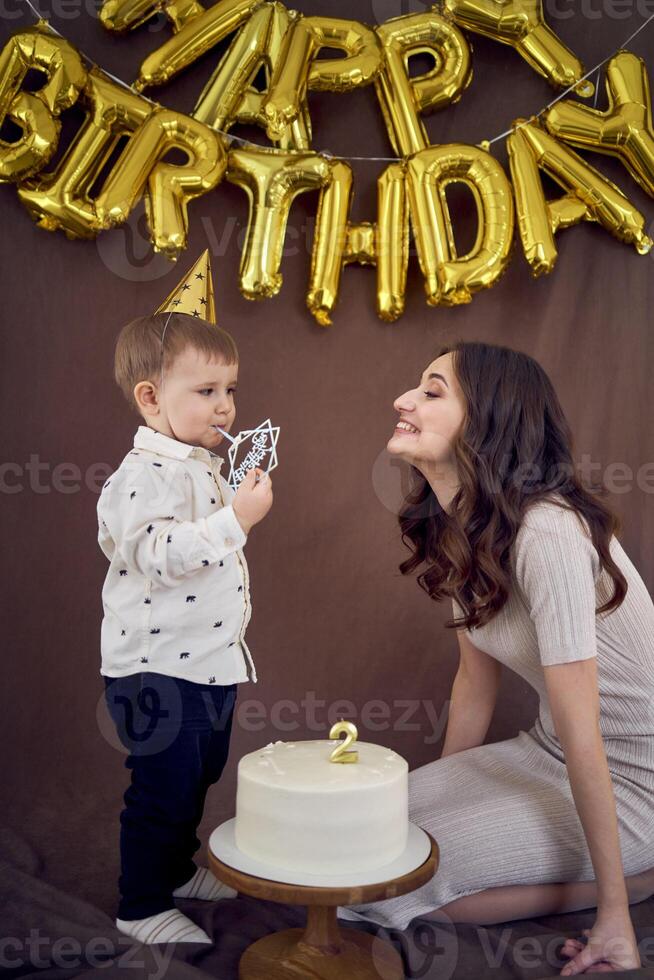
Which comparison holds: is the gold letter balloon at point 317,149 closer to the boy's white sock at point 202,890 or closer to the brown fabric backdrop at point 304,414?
the brown fabric backdrop at point 304,414

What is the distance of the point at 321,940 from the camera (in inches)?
41.8

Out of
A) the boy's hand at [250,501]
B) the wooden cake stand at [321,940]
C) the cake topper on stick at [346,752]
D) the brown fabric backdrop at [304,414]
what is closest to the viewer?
the wooden cake stand at [321,940]

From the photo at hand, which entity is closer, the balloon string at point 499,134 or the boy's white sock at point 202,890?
the boy's white sock at point 202,890

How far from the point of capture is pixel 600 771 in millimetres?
1165

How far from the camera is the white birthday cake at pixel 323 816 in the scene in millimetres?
977

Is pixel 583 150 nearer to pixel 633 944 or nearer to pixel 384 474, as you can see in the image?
pixel 384 474

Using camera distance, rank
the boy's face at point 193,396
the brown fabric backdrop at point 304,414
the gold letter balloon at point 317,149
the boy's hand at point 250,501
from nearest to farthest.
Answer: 1. the boy's hand at point 250,501
2. the boy's face at point 193,396
3. the gold letter balloon at point 317,149
4. the brown fabric backdrop at point 304,414

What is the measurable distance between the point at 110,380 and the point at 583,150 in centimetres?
109

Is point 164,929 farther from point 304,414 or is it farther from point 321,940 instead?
point 304,414

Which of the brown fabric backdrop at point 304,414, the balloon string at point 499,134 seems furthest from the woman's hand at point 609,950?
the balloon string at point 499,134

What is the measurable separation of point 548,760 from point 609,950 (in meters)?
0.33

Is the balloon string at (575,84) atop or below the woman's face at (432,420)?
atop

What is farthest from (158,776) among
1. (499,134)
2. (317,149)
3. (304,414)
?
(499,134)

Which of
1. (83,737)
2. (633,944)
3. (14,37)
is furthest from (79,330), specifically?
(633,944)
